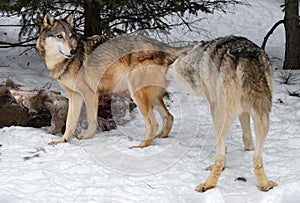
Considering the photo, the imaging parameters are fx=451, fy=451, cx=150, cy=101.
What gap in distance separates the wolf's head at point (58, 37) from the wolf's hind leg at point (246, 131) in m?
2.29

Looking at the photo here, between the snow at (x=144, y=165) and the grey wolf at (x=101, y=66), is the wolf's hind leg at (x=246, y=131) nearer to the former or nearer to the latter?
the snow at (x=144, y=165)

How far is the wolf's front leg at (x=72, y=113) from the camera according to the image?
6033 mm

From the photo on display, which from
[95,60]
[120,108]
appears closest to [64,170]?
[95,60]

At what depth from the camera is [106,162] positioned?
17.2ft

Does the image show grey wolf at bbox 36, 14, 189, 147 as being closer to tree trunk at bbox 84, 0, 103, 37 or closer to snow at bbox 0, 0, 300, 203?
snow at bbox 0, 0, 300, 203

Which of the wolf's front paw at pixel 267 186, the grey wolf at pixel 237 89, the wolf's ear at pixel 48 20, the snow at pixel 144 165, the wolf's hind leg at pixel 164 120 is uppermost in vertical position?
the wolf's ear at pixel 48 20

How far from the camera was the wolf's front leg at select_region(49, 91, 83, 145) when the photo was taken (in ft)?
19.8

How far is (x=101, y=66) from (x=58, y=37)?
0.73m

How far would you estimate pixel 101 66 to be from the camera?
20.2 ft

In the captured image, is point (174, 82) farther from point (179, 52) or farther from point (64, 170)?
point (64, 170)

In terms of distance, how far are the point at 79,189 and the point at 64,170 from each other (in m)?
0.55

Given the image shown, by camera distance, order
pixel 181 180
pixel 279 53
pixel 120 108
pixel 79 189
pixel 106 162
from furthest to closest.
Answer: pixel 279 53
pixel 120 108
pixel 106 162
pixel 181 180
pixel 79 189

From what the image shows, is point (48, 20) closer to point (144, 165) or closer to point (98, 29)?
point (98, 29)

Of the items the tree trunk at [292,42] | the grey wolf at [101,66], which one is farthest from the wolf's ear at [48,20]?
the tree trunk at [292,42]
